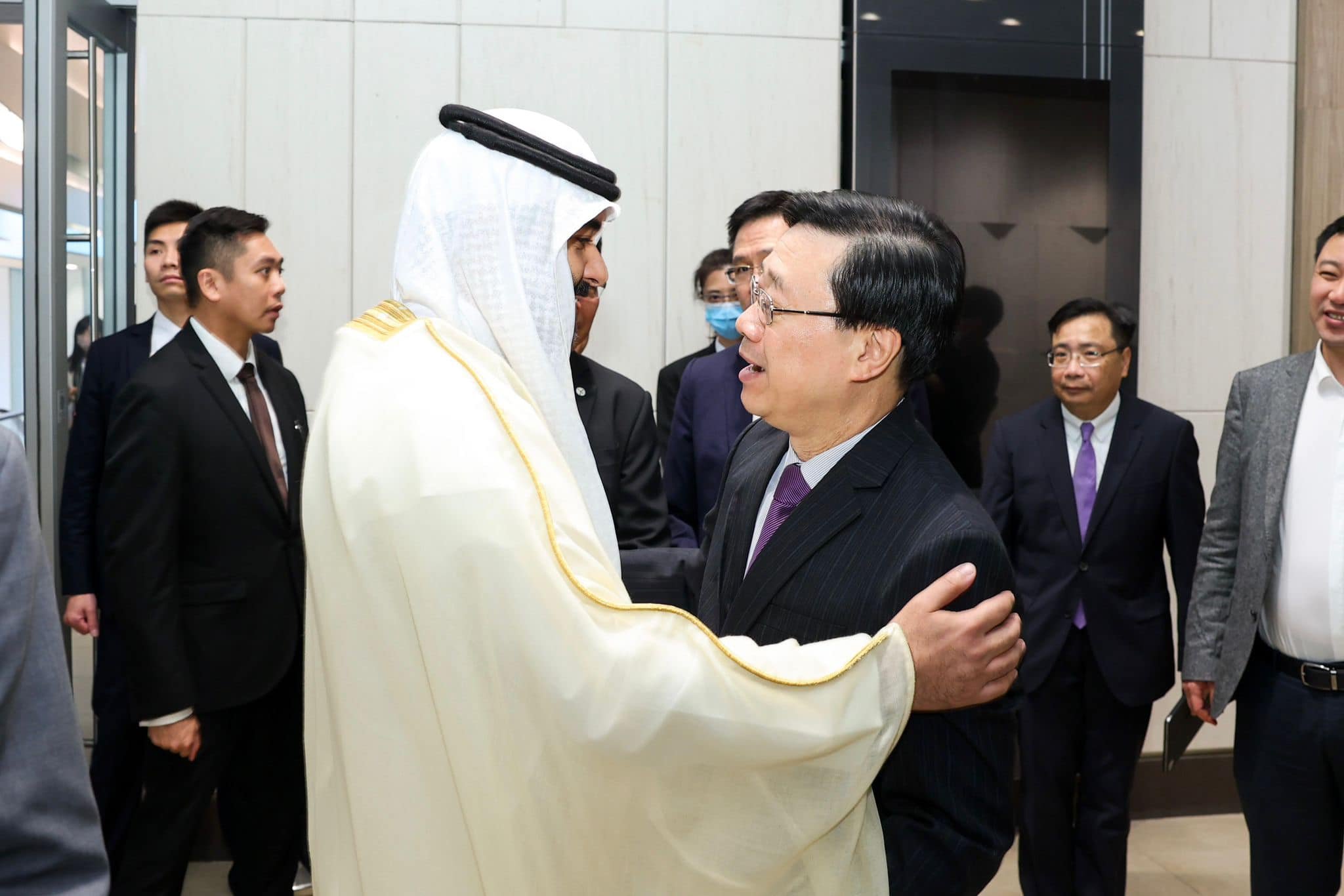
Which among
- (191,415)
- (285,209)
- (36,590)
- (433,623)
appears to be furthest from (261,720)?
(36,590)

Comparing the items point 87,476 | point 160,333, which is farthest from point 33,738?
point 160,333

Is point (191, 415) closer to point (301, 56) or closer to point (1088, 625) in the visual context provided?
point (301, 56)

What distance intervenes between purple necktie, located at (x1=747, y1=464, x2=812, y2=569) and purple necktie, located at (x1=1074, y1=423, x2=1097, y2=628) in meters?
2.35

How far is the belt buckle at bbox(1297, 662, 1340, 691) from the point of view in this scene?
9.32 ft

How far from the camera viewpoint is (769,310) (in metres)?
1.79

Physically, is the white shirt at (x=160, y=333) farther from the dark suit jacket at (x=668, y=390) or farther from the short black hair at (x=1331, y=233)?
the short black hair at (x=1331, y=233)

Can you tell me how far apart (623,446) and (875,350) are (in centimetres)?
166

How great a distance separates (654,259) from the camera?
4.67 m

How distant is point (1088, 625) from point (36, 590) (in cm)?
340

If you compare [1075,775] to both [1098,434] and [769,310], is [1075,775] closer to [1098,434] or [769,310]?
[1098,434]

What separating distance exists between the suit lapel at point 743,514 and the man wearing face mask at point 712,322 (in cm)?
217

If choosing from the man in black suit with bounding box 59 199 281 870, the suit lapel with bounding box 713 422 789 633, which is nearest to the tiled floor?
the man in black suit with bounding box 59 199 281 870

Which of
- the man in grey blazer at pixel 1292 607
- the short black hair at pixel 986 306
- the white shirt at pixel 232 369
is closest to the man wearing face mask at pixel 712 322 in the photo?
the short black hair at pixel 986 306

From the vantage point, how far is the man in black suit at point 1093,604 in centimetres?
386
